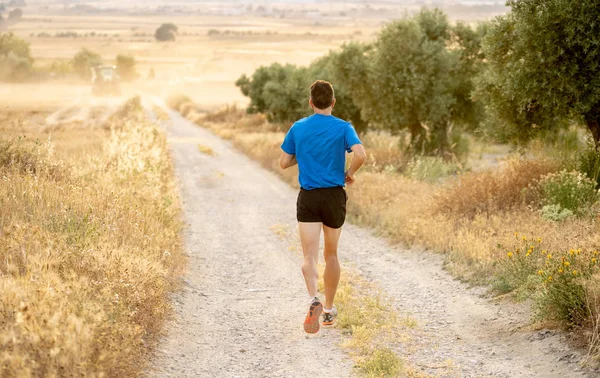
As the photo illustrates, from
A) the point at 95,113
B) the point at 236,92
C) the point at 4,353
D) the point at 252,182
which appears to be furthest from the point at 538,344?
the point at 236,92

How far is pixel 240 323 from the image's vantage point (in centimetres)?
801

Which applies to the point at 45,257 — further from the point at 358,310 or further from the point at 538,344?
the point at 538,344

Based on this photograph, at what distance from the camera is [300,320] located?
8039mm

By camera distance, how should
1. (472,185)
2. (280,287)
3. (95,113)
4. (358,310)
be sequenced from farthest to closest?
(95,113) < (472,185) < (280,287) < (358,310)

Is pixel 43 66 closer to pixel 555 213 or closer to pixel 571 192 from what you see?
pixel 571 192

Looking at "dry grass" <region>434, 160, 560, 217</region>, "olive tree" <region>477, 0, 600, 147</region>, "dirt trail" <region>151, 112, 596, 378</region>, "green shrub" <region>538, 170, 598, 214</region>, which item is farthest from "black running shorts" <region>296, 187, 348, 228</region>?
"olive tree" <region>477, 0, 600, 147</region>

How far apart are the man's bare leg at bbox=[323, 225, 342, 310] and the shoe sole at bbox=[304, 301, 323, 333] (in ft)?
1.00

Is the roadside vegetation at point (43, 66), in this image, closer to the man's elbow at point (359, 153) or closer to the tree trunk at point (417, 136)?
the tree trunk at point (417, 136)

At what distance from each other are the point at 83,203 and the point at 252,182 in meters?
12.9

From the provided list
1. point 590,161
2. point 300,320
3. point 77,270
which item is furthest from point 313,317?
point 590,161

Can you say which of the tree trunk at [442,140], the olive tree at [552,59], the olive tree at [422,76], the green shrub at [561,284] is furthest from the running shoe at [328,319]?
the tree trunk at [442,140]

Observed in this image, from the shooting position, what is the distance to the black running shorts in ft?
22.5

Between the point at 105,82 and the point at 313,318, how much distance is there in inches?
2726

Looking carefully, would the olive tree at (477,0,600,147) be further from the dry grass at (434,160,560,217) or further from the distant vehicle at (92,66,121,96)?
the distant vehicle at (92,66,121,96)
